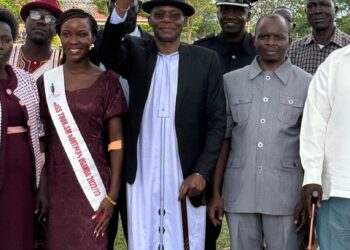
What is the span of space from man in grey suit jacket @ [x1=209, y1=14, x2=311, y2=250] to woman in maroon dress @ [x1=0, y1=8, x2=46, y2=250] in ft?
3.96

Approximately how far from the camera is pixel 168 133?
3.60m

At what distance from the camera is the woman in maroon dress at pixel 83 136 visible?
3.47 metres

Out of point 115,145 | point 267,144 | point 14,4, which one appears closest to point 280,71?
point 267,144

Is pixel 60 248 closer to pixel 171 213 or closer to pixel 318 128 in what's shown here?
pixel 171 213

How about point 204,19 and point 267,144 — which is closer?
point 267,144

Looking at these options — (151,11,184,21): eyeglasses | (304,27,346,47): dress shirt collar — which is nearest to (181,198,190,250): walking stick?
(151,11,184,21): eyeglasses

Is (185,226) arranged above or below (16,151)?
below

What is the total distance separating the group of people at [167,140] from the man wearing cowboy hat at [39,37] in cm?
82

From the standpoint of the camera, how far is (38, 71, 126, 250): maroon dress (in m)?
3.46

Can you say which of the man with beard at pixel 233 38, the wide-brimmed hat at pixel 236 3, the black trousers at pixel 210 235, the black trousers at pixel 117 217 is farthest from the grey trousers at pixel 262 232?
the wide-brimmed hat at pixel 236 3

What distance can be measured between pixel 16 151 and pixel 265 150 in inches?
61.2

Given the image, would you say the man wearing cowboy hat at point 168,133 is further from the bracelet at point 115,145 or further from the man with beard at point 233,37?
the man with beard at point 233,37

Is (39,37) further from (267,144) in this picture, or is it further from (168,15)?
(267,144)

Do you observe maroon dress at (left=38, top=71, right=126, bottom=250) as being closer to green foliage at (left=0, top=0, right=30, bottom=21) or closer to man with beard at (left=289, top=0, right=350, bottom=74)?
man with beard at (left=289, top=0, right=350, bottom=74)
